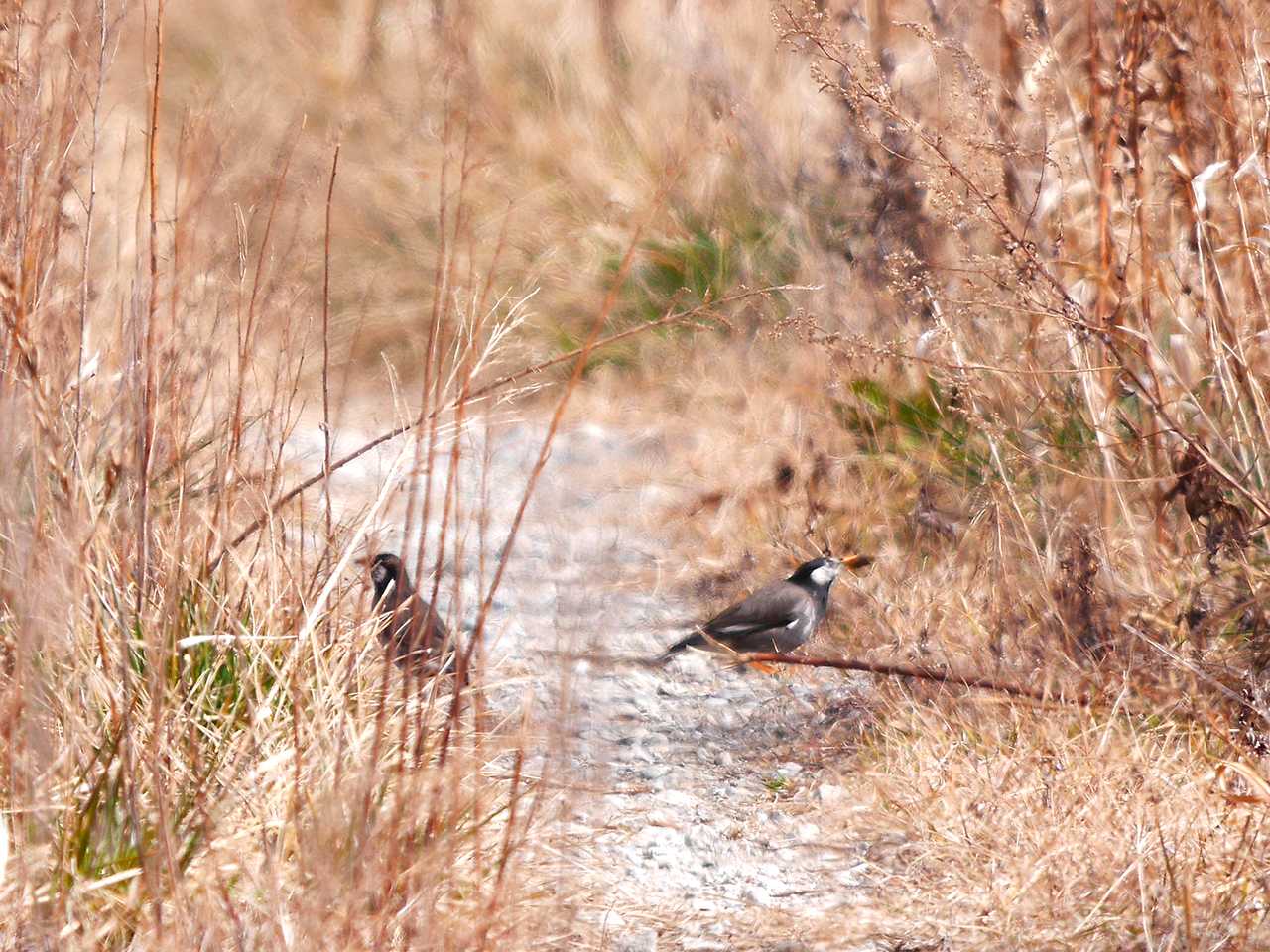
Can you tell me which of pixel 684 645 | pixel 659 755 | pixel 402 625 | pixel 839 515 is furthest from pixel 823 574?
pixel 402 625

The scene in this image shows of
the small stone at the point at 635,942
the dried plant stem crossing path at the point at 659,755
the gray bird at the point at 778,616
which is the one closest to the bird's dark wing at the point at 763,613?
the gray bird at the point at 778,616

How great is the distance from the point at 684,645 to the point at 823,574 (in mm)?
381

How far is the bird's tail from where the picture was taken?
3766mm

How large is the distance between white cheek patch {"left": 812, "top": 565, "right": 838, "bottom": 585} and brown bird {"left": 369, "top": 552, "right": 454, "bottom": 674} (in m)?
0.90

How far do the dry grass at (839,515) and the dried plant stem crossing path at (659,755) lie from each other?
0.30 feet

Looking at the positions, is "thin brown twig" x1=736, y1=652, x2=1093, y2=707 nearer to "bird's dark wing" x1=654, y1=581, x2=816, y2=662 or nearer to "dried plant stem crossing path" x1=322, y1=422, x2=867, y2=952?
"dried plant stem crossing path" x1=322, y1=422, x2=867, y2=952

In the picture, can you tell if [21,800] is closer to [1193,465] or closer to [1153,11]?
[1193,465]

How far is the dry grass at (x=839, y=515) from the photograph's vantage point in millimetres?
1916

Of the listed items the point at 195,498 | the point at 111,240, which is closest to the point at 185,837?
the point at 195,498

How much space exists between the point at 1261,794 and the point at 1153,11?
1349 mm

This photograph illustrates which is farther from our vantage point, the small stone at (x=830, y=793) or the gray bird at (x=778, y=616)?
the gray bird at (x=778, y=616)

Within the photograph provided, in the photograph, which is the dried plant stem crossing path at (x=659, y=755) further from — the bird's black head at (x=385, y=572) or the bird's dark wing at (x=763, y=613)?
the bird's black head at (x=385, y=572)

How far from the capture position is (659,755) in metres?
3.30

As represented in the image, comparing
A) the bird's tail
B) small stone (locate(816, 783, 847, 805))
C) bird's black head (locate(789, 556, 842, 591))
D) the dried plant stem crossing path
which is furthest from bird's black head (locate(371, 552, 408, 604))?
small stone (locate(816, 783, 847, 805))
